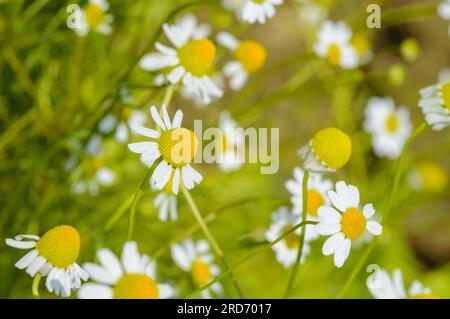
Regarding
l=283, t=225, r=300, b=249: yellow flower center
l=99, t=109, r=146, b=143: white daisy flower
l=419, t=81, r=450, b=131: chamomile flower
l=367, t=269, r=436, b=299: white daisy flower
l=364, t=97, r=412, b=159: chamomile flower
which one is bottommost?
l=367, t=269, r=436, b=299: white daisy flower

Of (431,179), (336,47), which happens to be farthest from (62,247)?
(431,179)

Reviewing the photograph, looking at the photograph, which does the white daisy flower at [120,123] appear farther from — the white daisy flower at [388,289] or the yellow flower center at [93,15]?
the white daisy flower at [388,289]

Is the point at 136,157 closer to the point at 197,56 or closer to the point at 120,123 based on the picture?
the point at 120,123

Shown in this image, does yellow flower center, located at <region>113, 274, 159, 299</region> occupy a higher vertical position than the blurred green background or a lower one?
lower

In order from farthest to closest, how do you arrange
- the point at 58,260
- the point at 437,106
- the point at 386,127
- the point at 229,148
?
the point at 386,127 < the point at 229,148 < the point at 437,106 < the point at 58,260

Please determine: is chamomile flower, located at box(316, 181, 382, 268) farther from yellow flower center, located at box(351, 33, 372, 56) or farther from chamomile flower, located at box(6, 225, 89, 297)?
yellow flower center, located at box(351, 33, 372, 56)

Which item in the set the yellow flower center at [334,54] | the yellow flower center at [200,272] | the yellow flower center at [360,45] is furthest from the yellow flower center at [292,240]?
the yellow flower center at [360,45]

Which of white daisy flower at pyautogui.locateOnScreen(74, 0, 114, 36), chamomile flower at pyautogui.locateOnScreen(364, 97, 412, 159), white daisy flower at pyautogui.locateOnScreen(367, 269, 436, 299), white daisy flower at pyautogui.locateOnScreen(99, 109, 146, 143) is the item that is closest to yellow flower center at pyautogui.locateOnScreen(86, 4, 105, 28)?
white daisy flower at pyautogui.locateOnScreen(74, 0, 114, 36)
